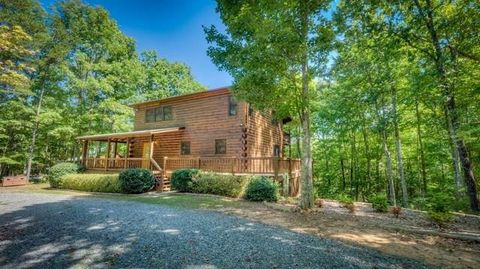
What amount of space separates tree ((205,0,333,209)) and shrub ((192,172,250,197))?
11.5 feet

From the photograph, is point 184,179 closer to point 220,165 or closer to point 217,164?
point 217,164

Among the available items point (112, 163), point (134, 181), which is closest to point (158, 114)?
point (112, 163)

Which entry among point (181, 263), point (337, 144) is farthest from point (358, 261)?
point (337, 144)

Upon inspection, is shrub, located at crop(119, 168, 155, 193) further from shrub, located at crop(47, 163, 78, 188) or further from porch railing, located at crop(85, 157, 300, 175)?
shrub, located at crop(47, 163, 78, 188)

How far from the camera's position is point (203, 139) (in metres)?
17.0

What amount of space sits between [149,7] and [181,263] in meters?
20.8

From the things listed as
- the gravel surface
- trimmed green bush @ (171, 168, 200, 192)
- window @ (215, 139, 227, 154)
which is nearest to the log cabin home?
window @ (215, 139, 227, 154)

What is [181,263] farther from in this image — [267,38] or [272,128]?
[272,128]

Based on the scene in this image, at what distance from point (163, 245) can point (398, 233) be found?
630 cm

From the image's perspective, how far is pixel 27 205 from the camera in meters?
8.99

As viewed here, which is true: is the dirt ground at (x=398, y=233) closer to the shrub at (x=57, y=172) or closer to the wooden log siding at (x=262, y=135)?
the wooden log siding at (x=262, y=135)

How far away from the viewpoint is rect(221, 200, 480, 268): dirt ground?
16.5 feet

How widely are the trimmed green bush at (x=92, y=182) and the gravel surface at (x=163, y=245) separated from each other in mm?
6031

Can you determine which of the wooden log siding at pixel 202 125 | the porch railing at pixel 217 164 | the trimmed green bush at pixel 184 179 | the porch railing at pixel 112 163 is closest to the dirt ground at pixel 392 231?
the trimmed green bush at pixel 184 179
